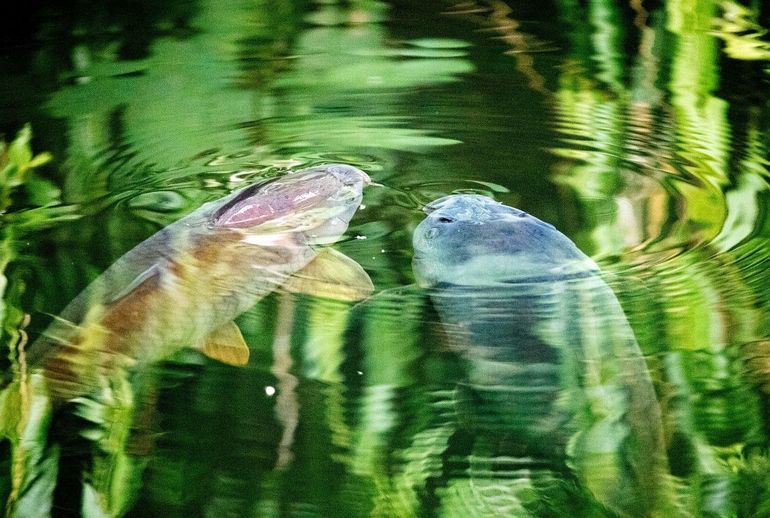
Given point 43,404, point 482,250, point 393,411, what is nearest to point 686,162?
point 482,250

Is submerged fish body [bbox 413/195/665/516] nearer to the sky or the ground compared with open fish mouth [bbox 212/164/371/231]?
nearer to the ground

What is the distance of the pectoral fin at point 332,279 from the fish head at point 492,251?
0.32 ft

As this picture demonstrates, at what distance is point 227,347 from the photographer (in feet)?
4.62

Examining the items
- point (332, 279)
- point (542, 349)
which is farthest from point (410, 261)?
point (542, 349)

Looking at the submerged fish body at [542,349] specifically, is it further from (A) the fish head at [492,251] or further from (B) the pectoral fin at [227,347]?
(B) the pectoral fin at [227,347]

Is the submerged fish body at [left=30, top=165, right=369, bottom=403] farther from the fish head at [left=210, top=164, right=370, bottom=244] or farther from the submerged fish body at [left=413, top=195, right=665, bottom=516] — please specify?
the submerged fish body at [left=413, top=195, right=665, bottom=516]

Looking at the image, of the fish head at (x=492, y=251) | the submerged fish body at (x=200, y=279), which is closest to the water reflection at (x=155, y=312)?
the submerged fish body at (x=200, y=279)

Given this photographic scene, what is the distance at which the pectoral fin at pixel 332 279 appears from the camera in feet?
5.07

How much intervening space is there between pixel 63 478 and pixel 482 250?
2.34ft

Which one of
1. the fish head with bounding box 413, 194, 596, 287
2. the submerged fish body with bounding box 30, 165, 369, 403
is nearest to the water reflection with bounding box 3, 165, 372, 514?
the submerged fish body with bounding box 30, 165, 369, 403

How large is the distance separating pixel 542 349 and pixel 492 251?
236mm

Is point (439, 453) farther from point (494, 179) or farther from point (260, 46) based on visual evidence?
point (260, 46)

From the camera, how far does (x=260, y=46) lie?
285 centimetres

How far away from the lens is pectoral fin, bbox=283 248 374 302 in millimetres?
1546
